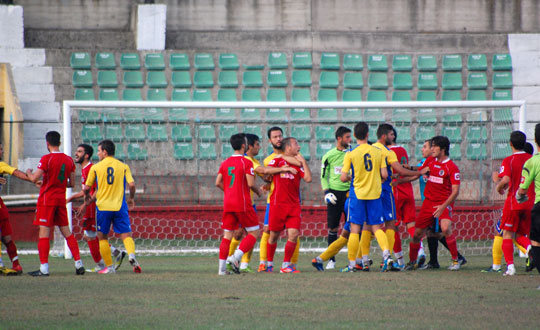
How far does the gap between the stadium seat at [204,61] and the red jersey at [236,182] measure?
1010 centimetres

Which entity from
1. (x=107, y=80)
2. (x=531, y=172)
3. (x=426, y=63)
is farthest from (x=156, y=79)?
(x=531, y=172)

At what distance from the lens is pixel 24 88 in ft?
59.2

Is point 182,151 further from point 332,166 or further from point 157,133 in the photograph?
point 332,166

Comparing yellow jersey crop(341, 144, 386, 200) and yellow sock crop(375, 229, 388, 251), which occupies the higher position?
yellow jersey crop(341, 144, 386, 200)

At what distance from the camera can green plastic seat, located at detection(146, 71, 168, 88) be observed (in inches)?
715

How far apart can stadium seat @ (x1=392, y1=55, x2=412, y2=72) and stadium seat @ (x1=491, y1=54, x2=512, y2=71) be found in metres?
A: 2.25

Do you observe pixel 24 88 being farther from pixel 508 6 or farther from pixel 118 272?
pixel 508 6

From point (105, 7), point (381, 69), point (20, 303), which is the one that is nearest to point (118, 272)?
point (20, 303)

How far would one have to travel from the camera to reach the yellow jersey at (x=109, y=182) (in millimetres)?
8922

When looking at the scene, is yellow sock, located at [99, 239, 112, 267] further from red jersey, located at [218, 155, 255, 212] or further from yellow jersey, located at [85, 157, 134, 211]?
red jersey, located at [218, 155, 255, 212]

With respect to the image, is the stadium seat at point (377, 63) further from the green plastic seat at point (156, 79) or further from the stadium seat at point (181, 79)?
the green plastic seat at point (156, 79)

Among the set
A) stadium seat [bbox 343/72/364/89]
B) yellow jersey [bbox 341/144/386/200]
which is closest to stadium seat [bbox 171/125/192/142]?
stadium seat [bbox 343/72/364/89]

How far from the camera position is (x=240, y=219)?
28.1 ft

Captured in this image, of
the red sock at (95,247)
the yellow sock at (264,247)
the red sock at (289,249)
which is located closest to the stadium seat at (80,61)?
the red sock at (95,247)
